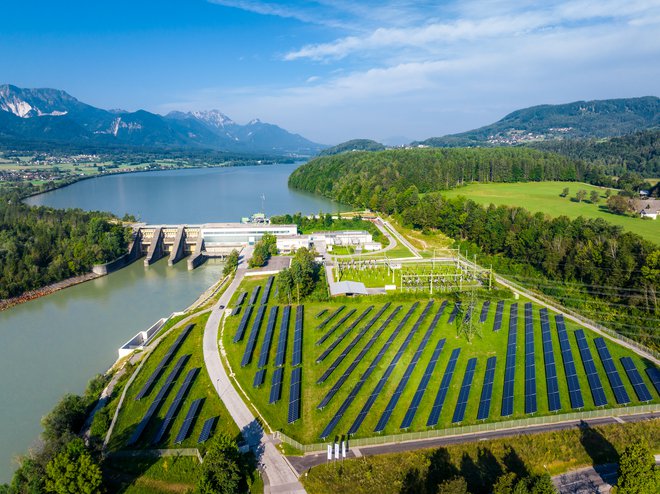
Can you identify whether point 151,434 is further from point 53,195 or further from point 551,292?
point 53,195

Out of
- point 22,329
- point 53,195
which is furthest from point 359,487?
point 53,195

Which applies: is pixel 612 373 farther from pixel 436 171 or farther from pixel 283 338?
pixel 436 171

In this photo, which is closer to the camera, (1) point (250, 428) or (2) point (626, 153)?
(1) point (250, 428)

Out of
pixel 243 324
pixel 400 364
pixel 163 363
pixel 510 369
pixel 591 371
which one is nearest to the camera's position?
pixel 591 371

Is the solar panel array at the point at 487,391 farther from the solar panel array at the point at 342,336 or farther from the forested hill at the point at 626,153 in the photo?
the forested hill at the point at 626,153

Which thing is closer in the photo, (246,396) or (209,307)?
(246,396)

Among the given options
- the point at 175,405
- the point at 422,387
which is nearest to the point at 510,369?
the point at 422,387

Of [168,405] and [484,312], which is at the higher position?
[484,312]

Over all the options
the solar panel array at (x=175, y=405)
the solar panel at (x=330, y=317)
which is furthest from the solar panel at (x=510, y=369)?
the solar panel array at (x=175, y=405)
